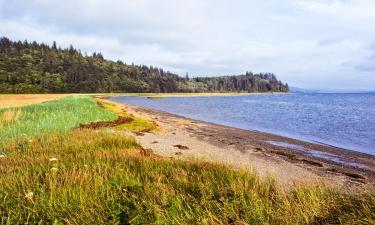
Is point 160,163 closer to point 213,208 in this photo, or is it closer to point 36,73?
point 213,208

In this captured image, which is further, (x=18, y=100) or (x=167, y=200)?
(x=18, y=100)

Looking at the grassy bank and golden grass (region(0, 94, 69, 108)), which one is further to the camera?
golden grass (region(0, 94, 69, 108))

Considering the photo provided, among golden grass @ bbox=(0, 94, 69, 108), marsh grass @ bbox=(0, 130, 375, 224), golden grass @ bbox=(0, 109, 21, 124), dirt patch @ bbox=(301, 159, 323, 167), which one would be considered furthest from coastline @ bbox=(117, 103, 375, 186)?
golden grass @ bbox=(0, 94, 69, 108)

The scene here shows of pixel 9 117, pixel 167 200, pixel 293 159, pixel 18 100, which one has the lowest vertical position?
pixel 18 100

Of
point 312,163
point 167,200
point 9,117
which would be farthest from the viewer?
point 9,117

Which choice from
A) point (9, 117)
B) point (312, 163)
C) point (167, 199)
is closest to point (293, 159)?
point (312, 163)

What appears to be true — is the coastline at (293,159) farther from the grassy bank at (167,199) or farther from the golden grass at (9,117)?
the golden grass at (9,117)

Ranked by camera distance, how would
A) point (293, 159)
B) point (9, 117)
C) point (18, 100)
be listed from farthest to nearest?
point (18, 100), point (9, 117), point (293, 159)

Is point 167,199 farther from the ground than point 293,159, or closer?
farther from the ground

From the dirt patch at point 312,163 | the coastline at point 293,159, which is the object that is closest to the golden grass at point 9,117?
the coastline at point 293,159

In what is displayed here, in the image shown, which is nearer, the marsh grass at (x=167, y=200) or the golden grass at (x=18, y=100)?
the marsh grass at (x=167, y=200)

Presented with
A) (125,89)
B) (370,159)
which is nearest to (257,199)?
(370,159)

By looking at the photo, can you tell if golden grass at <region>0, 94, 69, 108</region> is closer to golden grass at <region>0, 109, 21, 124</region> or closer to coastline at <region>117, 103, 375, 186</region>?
golden grass at <region>0, 109, 21, 124</region>

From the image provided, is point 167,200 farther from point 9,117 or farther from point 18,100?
point 18,100
